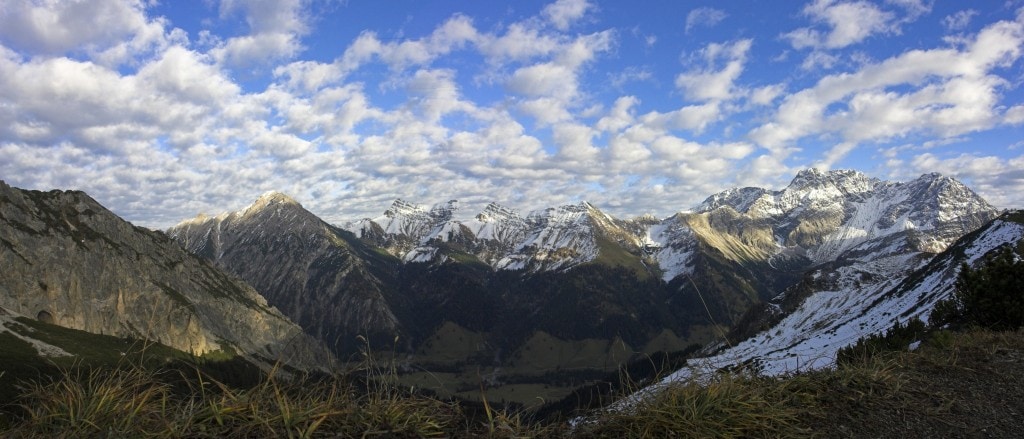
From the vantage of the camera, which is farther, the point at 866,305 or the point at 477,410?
the point at 866,305

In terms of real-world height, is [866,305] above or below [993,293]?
below

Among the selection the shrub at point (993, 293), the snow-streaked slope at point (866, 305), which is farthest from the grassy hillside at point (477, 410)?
the snow-streaked slope at point (866, 305)

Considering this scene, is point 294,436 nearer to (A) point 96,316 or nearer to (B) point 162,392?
(B) point 162,392

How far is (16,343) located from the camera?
13212cm

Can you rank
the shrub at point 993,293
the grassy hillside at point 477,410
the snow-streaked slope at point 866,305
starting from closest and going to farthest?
the grassy hillside at point 477,410 < the shrub at point 993,293 < the snow-streaked slope at point 866,305

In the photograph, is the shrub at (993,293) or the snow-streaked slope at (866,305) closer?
the shrub at (993,293)

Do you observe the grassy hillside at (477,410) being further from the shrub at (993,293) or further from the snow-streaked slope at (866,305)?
the snow-streaked slope at (866,305)

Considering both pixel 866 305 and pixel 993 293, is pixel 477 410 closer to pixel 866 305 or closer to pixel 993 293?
pixel 993 293

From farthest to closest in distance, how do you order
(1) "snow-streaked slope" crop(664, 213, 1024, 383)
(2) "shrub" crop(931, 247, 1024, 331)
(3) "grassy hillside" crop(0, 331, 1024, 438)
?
(1) "snow-streaked slope" crop(664, 213, 1024, 383) → (2) "shrub" crop(931, 247, 1024, 331) → (3) "grassy hillside" crop(0, 331, 1024, 438)

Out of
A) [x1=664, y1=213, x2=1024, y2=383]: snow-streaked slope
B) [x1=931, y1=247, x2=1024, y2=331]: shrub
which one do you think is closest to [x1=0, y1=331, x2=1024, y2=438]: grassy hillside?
[x1=931, y1=247, x2=1024, y2=331]: shrub

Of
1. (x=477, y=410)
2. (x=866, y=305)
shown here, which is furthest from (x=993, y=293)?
(x=866, y=305)

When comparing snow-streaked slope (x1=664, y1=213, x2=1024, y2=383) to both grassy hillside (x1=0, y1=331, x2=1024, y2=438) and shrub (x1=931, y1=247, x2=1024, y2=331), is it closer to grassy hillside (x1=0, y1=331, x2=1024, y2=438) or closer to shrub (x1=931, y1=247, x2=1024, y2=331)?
shrub (x1=931, y1=247, x2=1024, y2=331)

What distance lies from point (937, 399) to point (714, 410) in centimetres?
387

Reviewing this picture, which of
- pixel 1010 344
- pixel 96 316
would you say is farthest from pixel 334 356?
pixel 96 316
